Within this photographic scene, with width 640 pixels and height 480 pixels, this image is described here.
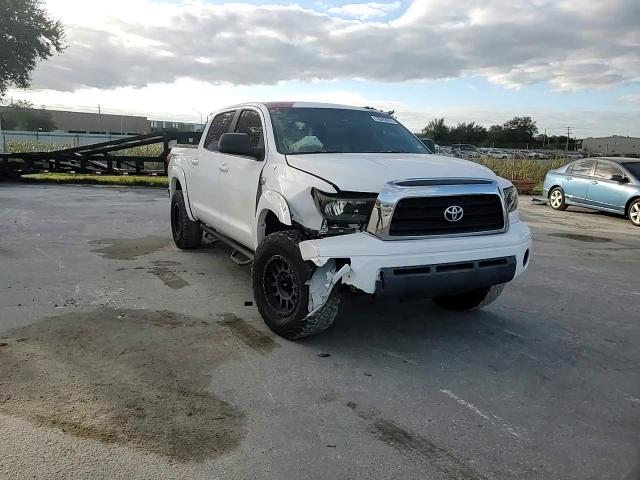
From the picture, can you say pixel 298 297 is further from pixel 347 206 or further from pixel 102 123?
pixel 102 123

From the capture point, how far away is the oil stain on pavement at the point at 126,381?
315 cm

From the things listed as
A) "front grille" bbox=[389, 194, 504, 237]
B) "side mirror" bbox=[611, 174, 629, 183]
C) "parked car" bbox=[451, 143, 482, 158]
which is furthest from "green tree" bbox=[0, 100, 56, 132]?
"front grille" bbox=[389, 194, 504, 237]

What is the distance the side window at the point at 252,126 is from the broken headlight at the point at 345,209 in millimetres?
1463

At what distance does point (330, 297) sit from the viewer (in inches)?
167

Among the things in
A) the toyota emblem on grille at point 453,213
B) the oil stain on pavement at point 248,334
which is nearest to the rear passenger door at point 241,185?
the oil stain on pavement at point 248,334

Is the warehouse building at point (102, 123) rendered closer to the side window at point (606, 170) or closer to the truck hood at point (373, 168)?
the side window at point (606, 170)

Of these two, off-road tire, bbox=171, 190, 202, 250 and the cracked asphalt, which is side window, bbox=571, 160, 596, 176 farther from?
off-road tire, bbox=171, 190, 202, 250

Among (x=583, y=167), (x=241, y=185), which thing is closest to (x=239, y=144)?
(x=241, y=185)

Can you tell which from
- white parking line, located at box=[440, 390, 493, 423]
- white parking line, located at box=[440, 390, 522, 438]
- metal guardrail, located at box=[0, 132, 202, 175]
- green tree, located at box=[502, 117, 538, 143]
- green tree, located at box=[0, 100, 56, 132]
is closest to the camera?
white parking line, located at box=[440, 390, 522, 438]

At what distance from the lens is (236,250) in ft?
19.8

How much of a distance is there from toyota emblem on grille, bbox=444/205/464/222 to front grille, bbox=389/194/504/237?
0.06ft

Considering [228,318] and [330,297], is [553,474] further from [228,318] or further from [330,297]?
[228,318]

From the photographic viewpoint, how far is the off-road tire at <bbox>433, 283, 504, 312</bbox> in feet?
17.1

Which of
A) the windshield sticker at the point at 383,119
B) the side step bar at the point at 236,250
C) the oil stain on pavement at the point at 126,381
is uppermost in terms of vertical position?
the windshield sticker at the point at 383,119
